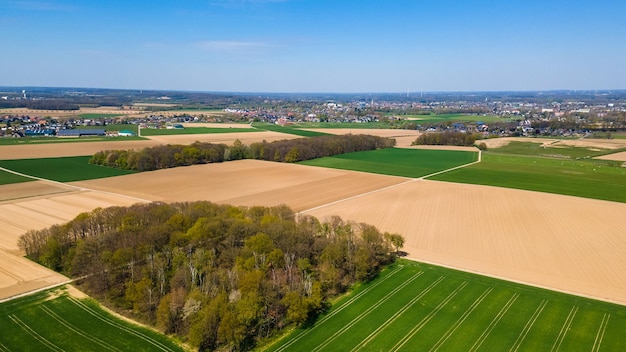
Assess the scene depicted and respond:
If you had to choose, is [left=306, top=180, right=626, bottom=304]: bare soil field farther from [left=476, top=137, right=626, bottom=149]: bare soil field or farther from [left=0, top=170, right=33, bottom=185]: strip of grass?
[left=476, top=137, right=626, bottom=149]: bare soil field

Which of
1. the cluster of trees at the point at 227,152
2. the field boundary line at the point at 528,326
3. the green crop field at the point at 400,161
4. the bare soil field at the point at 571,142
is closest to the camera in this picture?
the field boundary line at the point at 528,326

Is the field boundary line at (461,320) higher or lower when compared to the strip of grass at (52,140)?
lower

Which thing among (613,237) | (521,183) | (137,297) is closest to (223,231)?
(137,297)

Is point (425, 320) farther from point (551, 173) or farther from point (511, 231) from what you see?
point (551, 173)

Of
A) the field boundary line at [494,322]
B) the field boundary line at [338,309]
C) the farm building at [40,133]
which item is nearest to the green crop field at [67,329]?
the field boundary line at [338,309]

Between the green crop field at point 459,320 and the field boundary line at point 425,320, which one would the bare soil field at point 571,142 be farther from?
the field boundary line at point 425,320

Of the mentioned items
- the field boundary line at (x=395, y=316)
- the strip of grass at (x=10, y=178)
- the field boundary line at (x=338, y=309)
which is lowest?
the field boundary line at (x=338, y=309)

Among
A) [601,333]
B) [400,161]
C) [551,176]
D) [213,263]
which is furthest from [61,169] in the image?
[551,176]

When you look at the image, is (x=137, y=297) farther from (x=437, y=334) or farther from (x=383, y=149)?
(x=383, y=149)
